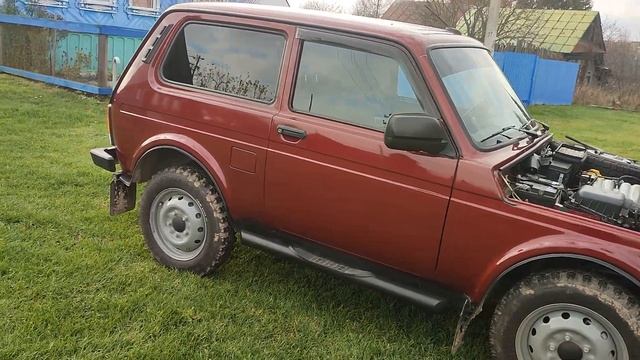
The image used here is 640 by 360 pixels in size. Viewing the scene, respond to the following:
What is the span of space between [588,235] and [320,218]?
1.55 m

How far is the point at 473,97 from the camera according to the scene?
345 cm

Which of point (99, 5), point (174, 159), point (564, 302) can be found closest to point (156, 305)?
point (174, 159)

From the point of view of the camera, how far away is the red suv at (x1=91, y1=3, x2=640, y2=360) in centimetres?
288

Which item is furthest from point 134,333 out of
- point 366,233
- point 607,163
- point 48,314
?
point 607,163

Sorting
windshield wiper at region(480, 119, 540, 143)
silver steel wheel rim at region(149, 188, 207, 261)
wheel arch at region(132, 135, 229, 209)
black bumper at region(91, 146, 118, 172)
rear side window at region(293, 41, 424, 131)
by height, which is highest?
rear side window at region(293, 41, 424, 131)

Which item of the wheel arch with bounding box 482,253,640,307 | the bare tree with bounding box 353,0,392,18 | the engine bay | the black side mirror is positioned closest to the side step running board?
the wheel arch with bounding box 482,253,640,307

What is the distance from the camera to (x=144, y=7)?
21109 millimetres

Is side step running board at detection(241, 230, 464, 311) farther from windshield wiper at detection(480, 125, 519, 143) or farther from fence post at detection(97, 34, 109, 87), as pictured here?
fence post at detection(97, 34, 109, 87)

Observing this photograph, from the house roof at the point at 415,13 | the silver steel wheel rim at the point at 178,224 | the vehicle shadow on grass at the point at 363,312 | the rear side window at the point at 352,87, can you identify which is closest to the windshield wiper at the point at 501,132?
the rear side window at the point at 352,87

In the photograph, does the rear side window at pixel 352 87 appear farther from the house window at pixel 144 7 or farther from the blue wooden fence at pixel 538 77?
the house window at pixel 144 7

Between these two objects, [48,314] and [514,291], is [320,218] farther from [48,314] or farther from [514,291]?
[48,314]

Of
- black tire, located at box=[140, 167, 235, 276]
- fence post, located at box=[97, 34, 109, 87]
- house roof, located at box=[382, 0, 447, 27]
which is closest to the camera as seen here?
black tire, located at box=[140, 167, 235, 276]

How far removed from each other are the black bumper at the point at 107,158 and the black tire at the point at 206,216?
0.47m

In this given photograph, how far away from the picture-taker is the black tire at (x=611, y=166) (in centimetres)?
384
